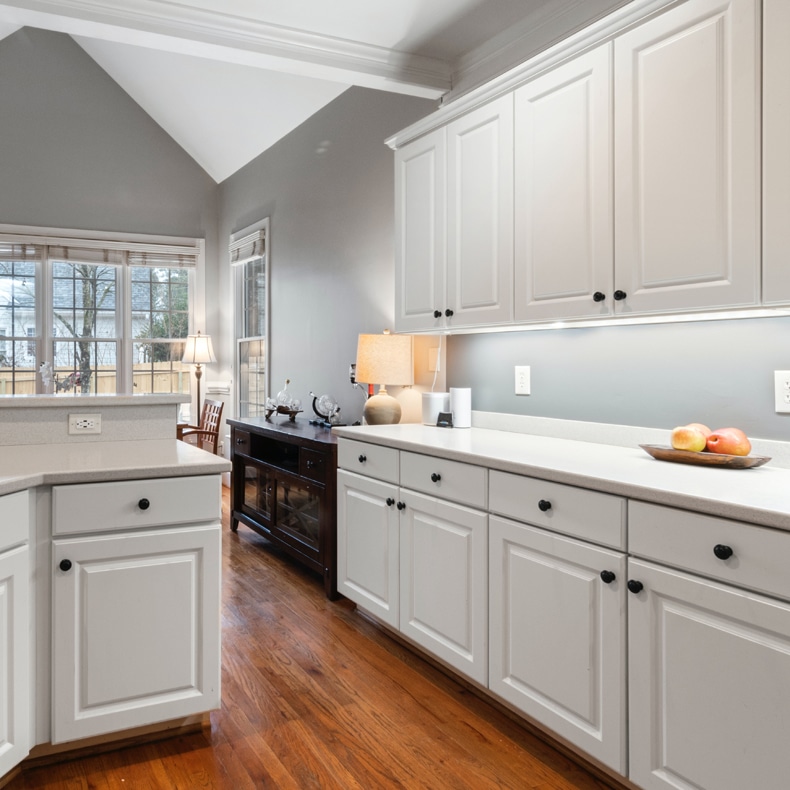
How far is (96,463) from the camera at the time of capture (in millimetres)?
1998

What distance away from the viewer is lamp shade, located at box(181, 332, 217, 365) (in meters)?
6.45

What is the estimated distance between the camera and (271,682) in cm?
247

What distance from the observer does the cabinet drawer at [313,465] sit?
3.31 meters

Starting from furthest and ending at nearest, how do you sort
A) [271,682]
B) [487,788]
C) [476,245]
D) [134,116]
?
[134,116]
[476,245]
[271,682]
[487,788]

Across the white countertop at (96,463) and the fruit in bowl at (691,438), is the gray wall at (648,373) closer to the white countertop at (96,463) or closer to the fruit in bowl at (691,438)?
the fruit in bowl at (691,438)

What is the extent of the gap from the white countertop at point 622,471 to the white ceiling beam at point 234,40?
168 cm

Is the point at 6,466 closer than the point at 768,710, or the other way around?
the point at 768,710

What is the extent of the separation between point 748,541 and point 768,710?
330mm

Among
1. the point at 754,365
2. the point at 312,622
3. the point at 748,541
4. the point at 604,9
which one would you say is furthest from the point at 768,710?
the point at 604,9

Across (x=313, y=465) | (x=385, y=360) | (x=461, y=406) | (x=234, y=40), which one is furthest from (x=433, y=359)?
(x=234, y=40)

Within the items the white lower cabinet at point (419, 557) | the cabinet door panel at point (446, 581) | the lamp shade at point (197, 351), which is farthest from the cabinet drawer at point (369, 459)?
the lamp shade at point (197, 351)

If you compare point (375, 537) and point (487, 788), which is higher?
point (375, 537)

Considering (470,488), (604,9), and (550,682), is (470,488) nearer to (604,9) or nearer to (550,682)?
(550,682)

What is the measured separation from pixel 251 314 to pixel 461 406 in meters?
3.58
